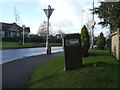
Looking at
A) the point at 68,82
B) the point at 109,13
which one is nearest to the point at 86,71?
the point at 68,82

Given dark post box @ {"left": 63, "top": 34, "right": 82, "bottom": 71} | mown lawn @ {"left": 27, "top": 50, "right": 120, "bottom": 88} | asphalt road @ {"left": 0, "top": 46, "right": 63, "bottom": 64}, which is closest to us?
mown lawn @ {"left": 27, "top": 50, "right": 120, "bottom": 88}

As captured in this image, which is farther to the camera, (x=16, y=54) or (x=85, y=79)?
(x=16, y=54)

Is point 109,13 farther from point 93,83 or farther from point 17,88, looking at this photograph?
point 17,88

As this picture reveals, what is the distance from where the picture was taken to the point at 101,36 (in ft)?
75.3

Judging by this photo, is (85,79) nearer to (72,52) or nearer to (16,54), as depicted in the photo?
(72,52)

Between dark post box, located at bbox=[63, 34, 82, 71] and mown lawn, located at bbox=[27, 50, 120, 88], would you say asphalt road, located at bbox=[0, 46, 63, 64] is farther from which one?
mown lawn, located at bbox=[27, 50, 120, 88]

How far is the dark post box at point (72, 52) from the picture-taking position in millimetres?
8273

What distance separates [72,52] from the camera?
27.4 feet

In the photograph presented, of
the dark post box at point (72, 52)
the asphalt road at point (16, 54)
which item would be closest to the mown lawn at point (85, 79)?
the dark post box at point (72, 52)

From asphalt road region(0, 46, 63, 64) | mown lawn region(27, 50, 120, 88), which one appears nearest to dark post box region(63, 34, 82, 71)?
mown lawn region(27, 50, 120, 88)

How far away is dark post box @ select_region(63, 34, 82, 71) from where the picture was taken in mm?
8273

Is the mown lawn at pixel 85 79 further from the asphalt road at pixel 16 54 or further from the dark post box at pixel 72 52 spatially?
the asphalt road at pixel 16 54

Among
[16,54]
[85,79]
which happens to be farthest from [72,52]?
[16,54]

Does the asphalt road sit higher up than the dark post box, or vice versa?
the dark post box
